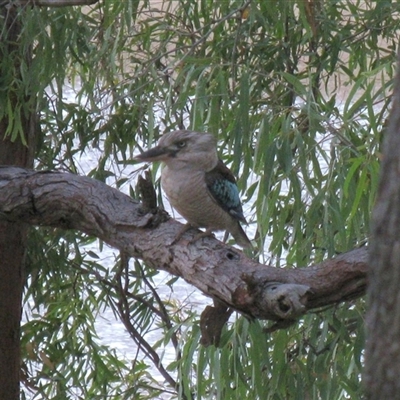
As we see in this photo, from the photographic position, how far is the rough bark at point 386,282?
752 mm

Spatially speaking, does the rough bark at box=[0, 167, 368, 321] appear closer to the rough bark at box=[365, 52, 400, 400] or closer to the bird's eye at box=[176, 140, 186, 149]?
the bird's eye at box=[176, 140, 186, 149]

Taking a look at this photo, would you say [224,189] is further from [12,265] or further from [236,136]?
[12,265]

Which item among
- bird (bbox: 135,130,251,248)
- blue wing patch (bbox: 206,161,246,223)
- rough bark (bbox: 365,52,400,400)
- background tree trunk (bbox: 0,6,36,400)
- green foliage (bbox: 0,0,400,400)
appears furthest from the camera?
background tree trunk (bbox: 0,6,36,400)

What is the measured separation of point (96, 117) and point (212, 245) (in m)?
1.14

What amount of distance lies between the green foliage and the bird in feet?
0.19

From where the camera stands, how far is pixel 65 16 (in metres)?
2.47

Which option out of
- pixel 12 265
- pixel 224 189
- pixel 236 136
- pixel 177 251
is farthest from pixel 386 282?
pixel 12 265

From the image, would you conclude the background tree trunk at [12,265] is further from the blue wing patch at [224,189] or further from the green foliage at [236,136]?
the blue wing patch at [224,189]

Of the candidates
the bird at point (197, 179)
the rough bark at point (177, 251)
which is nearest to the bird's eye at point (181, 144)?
the bird at point (197, 179)

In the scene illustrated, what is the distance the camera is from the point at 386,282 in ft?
2.51

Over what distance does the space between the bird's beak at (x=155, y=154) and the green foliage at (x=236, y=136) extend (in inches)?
2.6

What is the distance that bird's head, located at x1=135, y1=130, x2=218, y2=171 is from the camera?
7.19 ft

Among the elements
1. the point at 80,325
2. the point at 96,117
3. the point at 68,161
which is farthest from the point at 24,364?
the point at 96,117

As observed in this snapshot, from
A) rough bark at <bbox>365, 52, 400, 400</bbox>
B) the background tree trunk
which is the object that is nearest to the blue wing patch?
the background tree trunk
